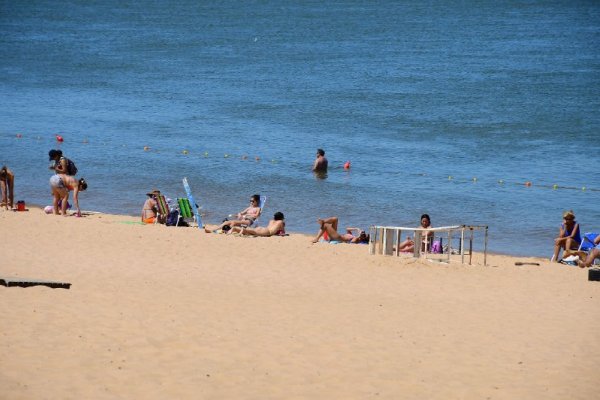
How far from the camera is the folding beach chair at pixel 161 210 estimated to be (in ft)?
64.2

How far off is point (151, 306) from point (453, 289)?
4.97m

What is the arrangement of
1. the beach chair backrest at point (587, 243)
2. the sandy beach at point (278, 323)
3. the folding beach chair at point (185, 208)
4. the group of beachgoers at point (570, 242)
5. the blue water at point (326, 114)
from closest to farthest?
the sandy beach at point (278, 323) → the group of beachgoers at point (570, 242) → the beach chair backrest at point (587, 243) → the folding beach chair at point (185, 208) → the blue water at point (326, 114)

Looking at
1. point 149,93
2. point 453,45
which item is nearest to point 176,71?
point 149,93

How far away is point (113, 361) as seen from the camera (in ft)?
30.7

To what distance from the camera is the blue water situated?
25781 millimetres

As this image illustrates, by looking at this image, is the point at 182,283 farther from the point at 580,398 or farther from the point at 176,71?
the point at 176,71

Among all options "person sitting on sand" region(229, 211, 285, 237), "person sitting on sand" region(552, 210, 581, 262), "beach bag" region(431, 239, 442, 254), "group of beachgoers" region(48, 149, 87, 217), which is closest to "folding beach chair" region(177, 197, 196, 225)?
"person sitting on sand" region(229, 211, 285, 237)

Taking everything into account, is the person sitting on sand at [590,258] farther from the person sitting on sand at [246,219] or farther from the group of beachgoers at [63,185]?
the group of beachgoers at [63,185]

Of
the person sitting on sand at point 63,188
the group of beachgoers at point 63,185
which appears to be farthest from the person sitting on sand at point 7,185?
the person sitting on sand at point 63,188

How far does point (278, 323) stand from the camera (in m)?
11.5

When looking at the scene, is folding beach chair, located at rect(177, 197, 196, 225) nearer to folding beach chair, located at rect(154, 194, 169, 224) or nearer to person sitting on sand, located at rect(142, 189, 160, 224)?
folding beach chair, located at rect(154, 194, 169, 224)

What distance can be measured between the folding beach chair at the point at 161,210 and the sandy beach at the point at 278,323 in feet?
6.57

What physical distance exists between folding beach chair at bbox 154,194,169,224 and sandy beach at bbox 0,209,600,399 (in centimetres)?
200

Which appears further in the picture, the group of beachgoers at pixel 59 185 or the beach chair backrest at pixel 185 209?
the group of beachgoers at pixel 59 185
